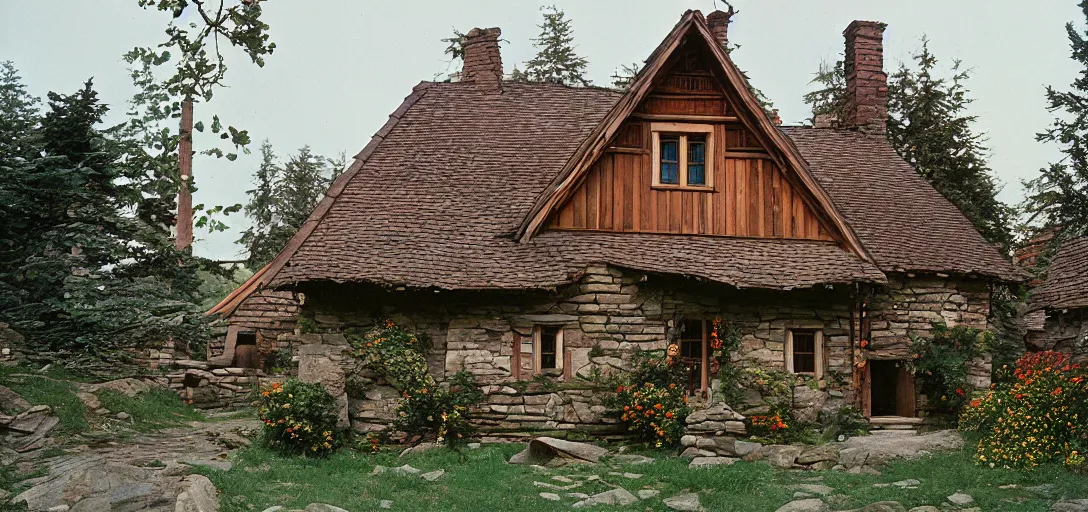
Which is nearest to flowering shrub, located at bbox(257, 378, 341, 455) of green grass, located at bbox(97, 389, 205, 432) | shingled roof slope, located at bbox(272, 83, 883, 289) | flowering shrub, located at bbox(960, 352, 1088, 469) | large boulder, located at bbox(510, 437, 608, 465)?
shingled roof slope, located at bbox(272, 83, 883, 289)

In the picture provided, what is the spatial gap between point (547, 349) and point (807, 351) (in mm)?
4399

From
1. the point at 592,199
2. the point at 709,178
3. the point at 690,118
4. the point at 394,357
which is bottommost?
the point at 394,357

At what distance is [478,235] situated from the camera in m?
16.1

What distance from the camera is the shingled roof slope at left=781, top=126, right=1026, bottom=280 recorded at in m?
17.1

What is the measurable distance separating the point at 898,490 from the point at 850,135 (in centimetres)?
1181

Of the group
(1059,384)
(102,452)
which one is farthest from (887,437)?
(102,452)

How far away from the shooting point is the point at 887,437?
14609 millimetres

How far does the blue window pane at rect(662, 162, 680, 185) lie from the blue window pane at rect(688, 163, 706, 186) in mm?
216

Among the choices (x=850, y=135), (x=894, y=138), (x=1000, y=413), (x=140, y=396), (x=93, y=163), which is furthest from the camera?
(x=894, y=138)

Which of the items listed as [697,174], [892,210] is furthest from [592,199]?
[892,210]

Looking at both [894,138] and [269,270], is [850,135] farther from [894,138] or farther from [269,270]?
[269,270]

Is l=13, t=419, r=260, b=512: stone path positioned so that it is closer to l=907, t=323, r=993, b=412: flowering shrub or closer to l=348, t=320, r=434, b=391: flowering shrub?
l=348, t=320, r=434, b=391: flowering shrub

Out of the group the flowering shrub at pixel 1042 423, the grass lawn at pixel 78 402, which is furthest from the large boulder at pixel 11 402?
the flowering shrub at pixel 1042 423

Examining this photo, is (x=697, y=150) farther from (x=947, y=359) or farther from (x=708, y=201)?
(x=947, y=359)
